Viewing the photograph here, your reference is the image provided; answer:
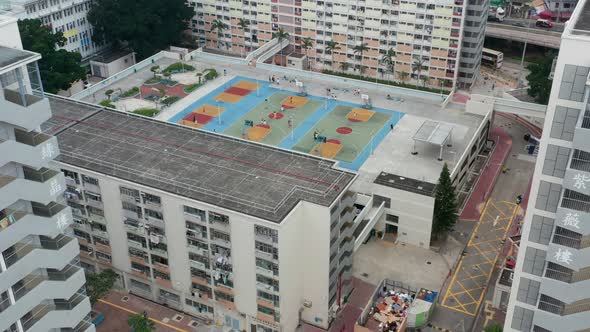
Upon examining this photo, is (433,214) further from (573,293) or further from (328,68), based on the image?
(328,68)

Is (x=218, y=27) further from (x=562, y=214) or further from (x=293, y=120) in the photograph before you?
(x=562, y=214)

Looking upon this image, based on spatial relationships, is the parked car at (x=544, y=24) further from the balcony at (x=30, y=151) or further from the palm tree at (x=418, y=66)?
the balcony at (x=30, y=151)

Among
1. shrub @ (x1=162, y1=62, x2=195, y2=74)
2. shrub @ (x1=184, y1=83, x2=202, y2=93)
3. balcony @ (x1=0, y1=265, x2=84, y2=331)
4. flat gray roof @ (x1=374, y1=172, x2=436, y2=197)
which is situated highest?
balcony @ (x1=0, y1=265, x2=84, y2=331)

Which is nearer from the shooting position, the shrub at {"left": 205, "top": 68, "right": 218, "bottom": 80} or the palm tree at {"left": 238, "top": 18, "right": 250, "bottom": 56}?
the shrub at {"left": 205, "top": 68, "right": 218, "bottom": 80}

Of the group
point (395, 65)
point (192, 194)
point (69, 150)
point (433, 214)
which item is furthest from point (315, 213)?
point (395, 65)

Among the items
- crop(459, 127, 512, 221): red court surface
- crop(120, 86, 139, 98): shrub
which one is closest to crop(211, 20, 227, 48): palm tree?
crop(120, 86, 139, 98): shrub

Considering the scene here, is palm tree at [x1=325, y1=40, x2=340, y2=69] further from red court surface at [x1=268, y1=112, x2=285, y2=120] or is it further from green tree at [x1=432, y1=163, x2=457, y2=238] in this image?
green tree at [x1=432, y1=163, x2=457, y2=238]

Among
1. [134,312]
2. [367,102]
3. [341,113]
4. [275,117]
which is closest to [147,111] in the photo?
[275,117]

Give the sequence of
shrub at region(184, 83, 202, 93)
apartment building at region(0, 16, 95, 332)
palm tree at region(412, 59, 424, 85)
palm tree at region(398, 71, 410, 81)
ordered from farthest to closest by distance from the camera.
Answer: palm tree at region(398, 71, 410, 81)
palm tree at region(412, 59, 424, 85)
shrub at region(184, 83, 202, 93)
apartment building at region(0, 16, 95, 332)
